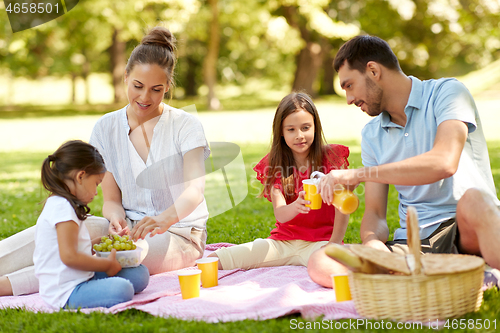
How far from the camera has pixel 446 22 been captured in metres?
24.6

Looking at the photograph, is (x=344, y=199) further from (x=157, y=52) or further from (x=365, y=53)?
(x=157, y=52)

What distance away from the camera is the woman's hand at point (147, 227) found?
2.98m

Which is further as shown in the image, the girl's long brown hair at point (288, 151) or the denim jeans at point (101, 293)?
the girl's long brown hair at point (288, 151)

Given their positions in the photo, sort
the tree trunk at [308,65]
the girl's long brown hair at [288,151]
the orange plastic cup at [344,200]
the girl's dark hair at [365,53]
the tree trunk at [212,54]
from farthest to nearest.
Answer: the tree trunk at [308,65], the tree trunk at [212,54], the girl's long brown hair at [288,151], the girl's dark hair at [365,53], the orange plastic cup at [344,200]

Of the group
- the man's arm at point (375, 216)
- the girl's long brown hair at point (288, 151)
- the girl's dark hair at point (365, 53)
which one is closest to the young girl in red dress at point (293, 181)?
the girl's long brown hair at point (288, 151)

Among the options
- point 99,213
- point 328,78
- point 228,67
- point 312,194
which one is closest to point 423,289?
point 312,194

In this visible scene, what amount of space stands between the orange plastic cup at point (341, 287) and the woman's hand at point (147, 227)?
3.58 ft

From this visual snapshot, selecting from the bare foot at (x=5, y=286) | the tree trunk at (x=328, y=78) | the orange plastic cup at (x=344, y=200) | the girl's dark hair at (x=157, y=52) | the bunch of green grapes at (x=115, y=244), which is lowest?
the bare foot at (x=5, y=286)

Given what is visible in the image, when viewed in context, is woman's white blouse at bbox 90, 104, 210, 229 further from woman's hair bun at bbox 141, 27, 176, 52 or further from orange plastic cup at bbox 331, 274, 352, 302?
orange plastic cup at bbox 331, 274, 352, 302

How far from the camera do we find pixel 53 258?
103 inches

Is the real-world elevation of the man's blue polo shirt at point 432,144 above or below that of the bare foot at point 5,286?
above

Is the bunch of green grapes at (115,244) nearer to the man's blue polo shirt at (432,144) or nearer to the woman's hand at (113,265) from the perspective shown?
the woman's hand at (113,265)

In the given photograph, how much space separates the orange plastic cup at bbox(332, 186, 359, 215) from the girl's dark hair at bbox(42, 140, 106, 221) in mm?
1313

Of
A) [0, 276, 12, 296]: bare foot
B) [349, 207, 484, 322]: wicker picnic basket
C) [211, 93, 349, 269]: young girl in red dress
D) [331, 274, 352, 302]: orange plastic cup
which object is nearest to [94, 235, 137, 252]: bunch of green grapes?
[0, 276, 12, 296]: bare foot
